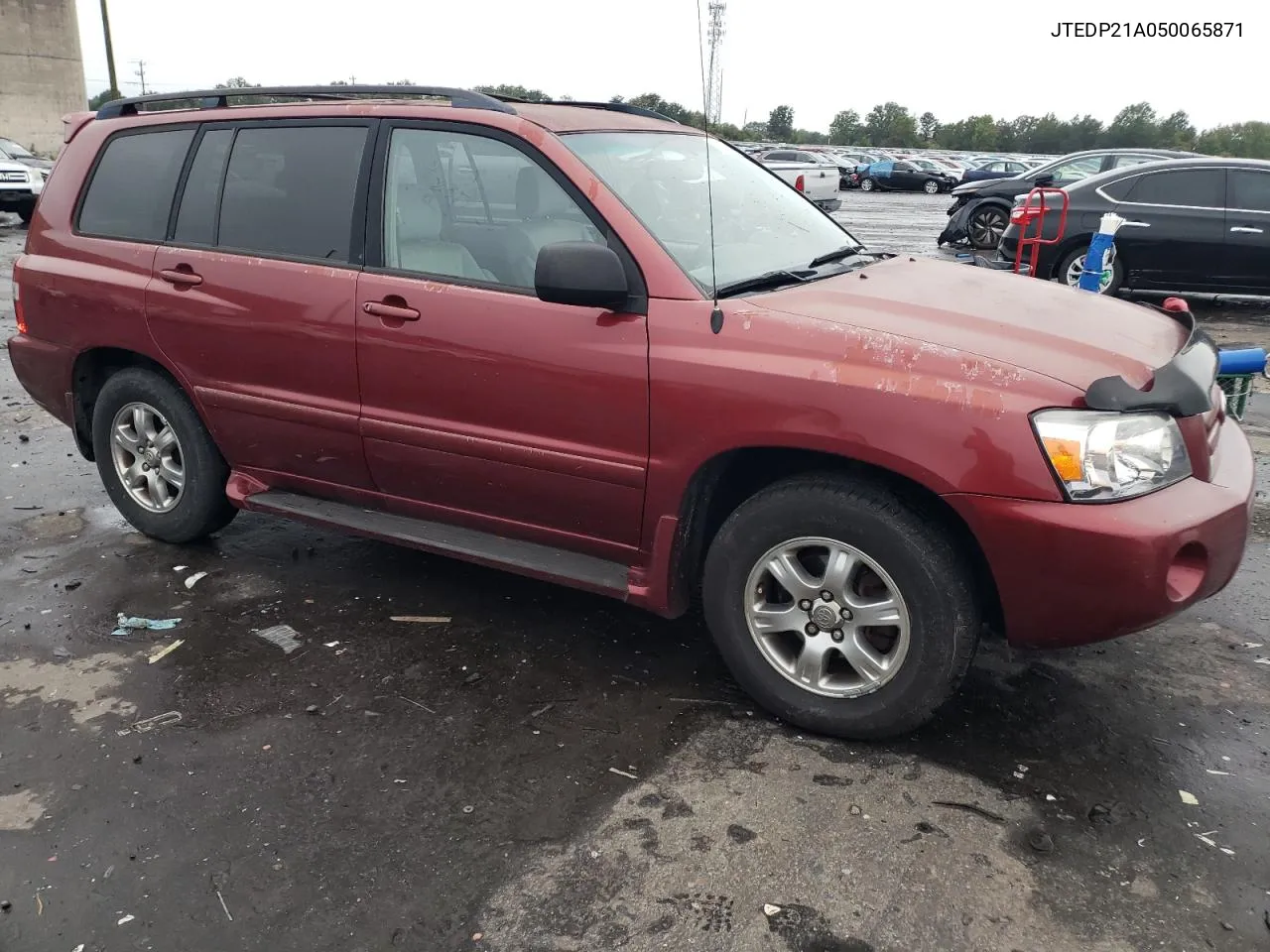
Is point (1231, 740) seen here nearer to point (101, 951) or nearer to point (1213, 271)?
point (101, 951)

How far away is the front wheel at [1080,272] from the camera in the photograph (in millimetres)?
10461

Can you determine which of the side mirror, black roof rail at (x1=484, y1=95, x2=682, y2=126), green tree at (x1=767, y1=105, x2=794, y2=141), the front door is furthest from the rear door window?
green tree at (x1=767, y1=105, x2=794, y2=141)

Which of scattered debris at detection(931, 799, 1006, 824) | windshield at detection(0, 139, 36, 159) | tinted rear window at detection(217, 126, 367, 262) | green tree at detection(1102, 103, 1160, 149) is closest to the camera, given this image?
scattered debris at detection(931, 799, 1006, 824)

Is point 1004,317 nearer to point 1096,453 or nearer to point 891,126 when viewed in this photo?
point 1096,453

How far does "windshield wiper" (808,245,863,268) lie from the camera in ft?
12.2

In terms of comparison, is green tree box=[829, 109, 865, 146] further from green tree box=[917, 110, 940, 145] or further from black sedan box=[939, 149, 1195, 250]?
black sedan box=[939, 149, 1195, 250]

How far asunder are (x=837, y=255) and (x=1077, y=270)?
26.5 feet

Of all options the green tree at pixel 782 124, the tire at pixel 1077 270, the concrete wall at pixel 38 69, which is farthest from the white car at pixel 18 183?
the green tree at pixel 782 124

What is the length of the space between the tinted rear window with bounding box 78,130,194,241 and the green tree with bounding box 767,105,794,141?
6615 centimetres

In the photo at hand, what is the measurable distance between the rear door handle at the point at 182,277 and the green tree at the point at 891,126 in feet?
256

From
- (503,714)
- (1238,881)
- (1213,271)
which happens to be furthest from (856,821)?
(1213,271)

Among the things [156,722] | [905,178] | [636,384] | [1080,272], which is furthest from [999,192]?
[905,178]

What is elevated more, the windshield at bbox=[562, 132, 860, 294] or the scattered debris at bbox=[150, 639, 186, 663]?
the windshield at bbox=[562, 132, 860, 294]

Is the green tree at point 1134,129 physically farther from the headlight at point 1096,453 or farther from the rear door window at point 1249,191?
the headlight at point 1096,453
